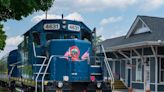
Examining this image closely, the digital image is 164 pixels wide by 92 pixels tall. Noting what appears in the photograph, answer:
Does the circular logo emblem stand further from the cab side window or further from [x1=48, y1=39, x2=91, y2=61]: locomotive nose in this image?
the cab side window

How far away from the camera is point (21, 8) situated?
12188 millimetres

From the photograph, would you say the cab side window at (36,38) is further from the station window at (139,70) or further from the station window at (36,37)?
the station window at (139,70)

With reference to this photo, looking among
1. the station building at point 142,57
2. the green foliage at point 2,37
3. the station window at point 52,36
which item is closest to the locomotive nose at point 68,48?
the station window at point 52,36

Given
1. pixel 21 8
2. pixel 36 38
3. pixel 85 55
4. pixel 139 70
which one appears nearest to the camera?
pixel 21 8

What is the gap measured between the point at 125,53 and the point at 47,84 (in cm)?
2221

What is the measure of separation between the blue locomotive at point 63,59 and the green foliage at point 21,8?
2170mm

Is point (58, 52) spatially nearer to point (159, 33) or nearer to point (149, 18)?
point (159, 33)

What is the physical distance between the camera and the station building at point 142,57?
1162 inches

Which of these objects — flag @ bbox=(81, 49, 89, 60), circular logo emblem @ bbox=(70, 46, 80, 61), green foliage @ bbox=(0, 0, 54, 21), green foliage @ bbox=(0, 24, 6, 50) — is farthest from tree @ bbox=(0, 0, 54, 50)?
flag @ bbox=(81, 49, 89, 60)

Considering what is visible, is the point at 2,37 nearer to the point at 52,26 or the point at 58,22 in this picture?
the point at 52,26

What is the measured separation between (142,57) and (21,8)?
67.3ft

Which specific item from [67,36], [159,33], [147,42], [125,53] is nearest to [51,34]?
[67,36]

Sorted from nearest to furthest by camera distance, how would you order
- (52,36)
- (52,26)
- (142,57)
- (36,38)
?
(52,26) < (52,36) < (36,38) < (142,57)

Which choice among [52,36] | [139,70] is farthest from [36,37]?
[139,70]
